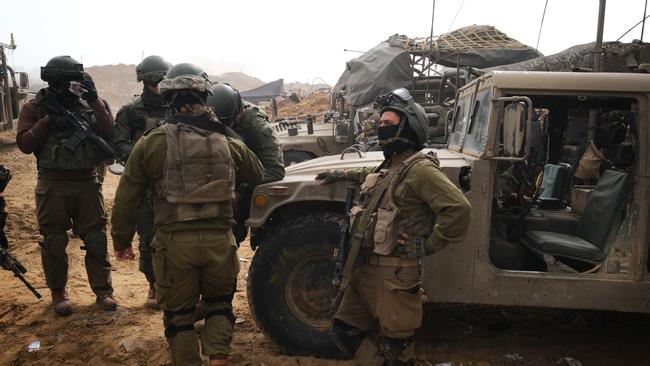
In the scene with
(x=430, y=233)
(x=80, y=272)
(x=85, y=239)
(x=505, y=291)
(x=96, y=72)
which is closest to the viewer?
(x=430, y=233)

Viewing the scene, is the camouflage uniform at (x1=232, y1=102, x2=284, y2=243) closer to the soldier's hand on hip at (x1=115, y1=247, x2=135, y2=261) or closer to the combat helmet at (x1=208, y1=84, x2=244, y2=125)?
the combat helmet at (x1=208, y1=84, x2=244, y2=125)

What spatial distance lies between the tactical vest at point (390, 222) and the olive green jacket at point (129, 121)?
7.39 ft

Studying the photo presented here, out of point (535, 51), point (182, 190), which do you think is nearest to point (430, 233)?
point (182, 190)

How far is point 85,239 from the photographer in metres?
4.22

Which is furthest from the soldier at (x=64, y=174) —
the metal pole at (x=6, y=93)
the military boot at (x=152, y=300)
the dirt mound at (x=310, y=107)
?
the dirt mound at (x=310, y=107)

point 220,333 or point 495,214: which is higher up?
point 495,214

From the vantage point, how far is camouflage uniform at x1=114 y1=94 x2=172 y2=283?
4113mm

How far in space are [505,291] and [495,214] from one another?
2.31ft

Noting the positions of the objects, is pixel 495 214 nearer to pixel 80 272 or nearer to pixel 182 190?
pixel 182 190

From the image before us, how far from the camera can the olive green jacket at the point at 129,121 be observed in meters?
4.17

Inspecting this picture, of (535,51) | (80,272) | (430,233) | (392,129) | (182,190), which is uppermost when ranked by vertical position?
(535,51)

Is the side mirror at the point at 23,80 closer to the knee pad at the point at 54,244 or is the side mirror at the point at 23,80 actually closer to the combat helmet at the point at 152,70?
the combat helmet at the point at 152,70

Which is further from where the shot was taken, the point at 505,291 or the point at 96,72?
the point at 96,72

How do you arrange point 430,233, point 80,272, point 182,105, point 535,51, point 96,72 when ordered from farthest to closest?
1. point 96,72
2. point 535,51
3. point 80,272
4. point 182,105
5. point 430,233
